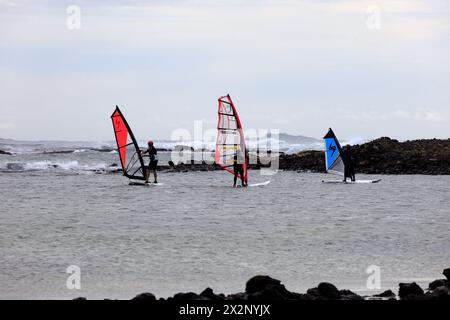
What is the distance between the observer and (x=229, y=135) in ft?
80.7

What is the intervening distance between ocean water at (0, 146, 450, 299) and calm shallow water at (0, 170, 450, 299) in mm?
18

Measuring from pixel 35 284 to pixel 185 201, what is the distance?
38.1 ft

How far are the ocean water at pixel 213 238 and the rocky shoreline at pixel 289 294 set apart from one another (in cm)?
62

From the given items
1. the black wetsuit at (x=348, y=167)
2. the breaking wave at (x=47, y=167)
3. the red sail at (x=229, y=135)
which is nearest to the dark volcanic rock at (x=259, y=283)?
the red sail at (x=229, y=135)

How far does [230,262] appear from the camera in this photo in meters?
11.1

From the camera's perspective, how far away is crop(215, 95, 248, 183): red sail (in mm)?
24281

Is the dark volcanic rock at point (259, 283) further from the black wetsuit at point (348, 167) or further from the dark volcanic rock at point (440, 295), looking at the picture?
the black wetsuit at point (348, 167)

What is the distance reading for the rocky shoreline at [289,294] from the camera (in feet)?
25.0

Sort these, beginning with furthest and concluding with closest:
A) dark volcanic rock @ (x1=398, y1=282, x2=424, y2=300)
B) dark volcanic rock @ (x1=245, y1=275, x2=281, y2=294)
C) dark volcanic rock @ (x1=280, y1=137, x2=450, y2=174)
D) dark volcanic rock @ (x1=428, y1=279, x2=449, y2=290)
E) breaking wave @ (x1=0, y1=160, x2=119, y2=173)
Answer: breaking wave @ (x1=0, y1=160, x2=119, y2=173) < dark volcanic rock @ (x1=280, y1=137, x2=450, y2=174) < dark volcanic rock @ (x1=428, y1=279, x2=449, y2=290) < dark volcanic rock @ (x1=398, y1=282, x2=424, y2=300) < dark volcanic rock @ (x1=245, y1=275, x2=281, y2=294)

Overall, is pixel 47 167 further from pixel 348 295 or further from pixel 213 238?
pixel 348 295

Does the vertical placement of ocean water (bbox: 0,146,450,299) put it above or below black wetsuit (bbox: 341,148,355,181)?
below

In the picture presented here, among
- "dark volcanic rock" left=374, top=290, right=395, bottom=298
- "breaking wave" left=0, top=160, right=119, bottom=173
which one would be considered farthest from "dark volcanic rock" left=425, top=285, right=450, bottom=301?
"breaking wave" left=0, top=160, right=119, bottom=173

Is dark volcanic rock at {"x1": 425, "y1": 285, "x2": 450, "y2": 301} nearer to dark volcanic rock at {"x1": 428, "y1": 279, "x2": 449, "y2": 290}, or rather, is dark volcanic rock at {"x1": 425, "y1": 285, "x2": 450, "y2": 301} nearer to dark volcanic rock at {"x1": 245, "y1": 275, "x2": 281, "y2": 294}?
dark volcanic rock at {"x1": 428, "y1": 279, "x2": 449, "y2": 290}

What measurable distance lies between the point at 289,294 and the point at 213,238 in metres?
5.56
